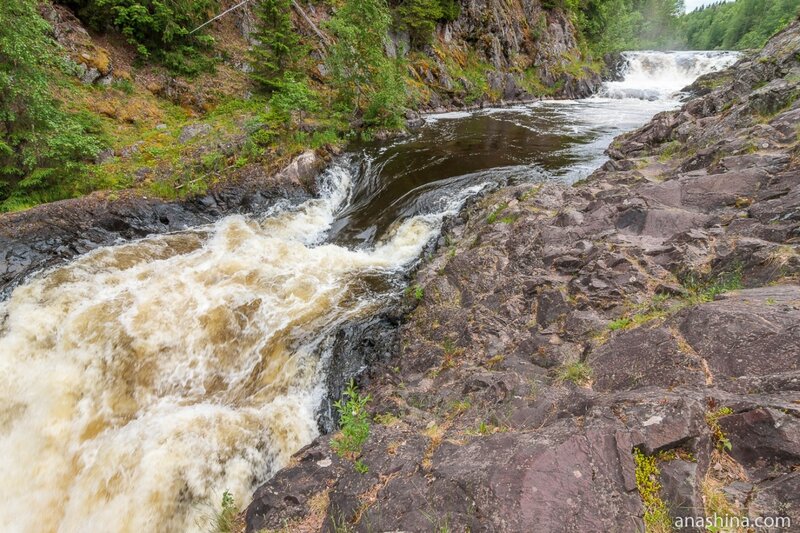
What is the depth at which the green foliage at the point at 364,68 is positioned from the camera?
17.9 meters

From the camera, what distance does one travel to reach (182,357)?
6988mm

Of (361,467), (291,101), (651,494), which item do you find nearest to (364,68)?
(291,101)

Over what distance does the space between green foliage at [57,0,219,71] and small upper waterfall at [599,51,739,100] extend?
3607 centimetres

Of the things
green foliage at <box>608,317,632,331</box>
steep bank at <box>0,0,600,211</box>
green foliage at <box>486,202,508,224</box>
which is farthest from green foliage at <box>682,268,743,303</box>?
steep bank at <box>0,0,600,211</box>

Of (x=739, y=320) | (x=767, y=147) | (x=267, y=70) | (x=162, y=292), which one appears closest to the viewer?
(x=739, y=320)

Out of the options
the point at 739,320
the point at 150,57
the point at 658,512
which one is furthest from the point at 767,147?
the point at 150,57

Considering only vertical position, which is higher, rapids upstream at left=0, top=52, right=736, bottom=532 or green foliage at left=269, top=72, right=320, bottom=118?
green foliage at left=269, top=72, right=320, bottom=118

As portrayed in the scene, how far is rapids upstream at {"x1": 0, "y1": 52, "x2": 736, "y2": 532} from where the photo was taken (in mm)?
5316

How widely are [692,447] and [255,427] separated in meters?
5.74

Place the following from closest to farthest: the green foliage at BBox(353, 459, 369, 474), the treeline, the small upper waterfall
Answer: the green foliage at BBox(353, 459, 369, 474) → the small upper waterfall → the treeline

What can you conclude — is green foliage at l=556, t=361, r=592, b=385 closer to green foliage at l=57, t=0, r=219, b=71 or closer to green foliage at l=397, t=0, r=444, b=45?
green foliage at l=57, t=0, r=219, b=71

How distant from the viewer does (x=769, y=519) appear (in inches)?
102

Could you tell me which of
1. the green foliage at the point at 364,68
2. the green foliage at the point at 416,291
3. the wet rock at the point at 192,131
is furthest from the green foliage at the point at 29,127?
the green foliage at the point at 364,68

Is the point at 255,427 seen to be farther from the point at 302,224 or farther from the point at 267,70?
the point at 267,70
